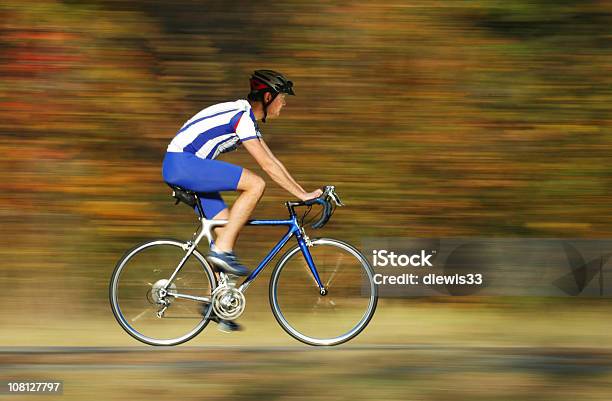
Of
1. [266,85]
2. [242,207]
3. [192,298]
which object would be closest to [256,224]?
[242,207]

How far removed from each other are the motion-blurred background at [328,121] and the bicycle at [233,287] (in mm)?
1823

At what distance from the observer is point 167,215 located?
918 centimetres

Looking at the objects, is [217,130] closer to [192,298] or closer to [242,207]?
[242,207]

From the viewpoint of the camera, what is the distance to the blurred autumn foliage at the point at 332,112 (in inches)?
360

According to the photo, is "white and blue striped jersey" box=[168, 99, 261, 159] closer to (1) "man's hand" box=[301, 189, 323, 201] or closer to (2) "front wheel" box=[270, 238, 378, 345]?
(1) "man's hand" box=[301, 189, 323, 201]

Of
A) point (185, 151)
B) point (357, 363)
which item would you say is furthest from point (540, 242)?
point (185, 151)

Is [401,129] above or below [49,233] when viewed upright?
above

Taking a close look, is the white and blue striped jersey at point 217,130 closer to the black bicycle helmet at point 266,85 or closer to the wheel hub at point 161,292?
the black bicycle helmet at point 266,85

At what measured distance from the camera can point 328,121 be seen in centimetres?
942

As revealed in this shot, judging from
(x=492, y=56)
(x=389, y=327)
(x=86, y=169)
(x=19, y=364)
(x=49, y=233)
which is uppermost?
(x=492, y=56)

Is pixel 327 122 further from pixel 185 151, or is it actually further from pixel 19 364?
pixel 19 364

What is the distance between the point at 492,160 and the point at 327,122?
1.58m

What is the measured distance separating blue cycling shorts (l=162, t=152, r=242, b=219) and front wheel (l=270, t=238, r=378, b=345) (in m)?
0.68

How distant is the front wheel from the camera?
6859 mm
